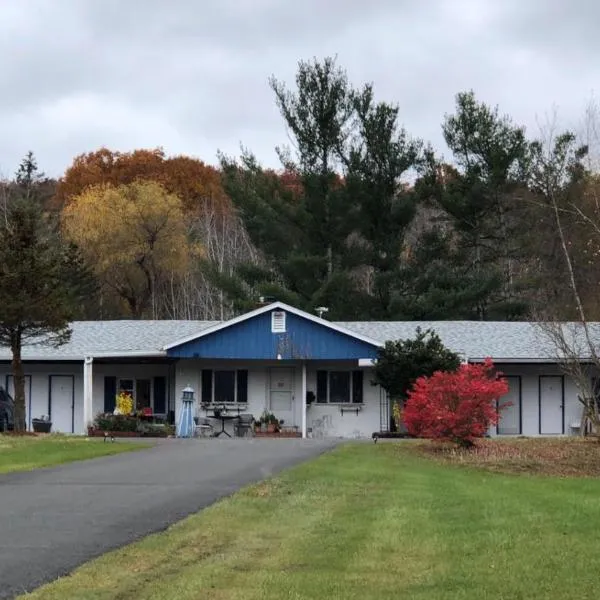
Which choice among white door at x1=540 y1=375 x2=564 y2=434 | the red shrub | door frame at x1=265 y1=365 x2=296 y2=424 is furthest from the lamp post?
white door at x1=540 y1=375 x2=564 y2=434

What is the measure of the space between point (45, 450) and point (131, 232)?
2947 centimetres

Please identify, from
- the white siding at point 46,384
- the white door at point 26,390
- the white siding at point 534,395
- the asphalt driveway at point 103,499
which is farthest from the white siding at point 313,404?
the asphalt driveway at point 103,499

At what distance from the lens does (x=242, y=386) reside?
32.1 meters

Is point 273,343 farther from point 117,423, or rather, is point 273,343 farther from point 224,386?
point 117,423

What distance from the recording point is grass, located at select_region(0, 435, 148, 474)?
18.1 meters

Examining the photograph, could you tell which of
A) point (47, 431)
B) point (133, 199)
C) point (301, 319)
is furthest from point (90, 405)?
point (133, 199)

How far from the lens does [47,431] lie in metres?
30.7

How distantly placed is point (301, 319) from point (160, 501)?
19.0m

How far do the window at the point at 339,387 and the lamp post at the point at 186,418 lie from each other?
4.73m

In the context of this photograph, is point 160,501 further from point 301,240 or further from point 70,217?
point 70,217

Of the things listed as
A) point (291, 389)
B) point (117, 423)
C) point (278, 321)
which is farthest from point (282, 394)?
point (117, 423)

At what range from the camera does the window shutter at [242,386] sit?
105ft

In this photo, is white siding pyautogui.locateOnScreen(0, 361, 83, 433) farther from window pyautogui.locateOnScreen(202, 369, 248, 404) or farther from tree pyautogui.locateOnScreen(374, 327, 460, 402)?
tree pyautogui.locateOnScreen(374, 327, 460, 402)

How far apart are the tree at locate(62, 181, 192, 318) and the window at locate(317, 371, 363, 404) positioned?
20.1m
